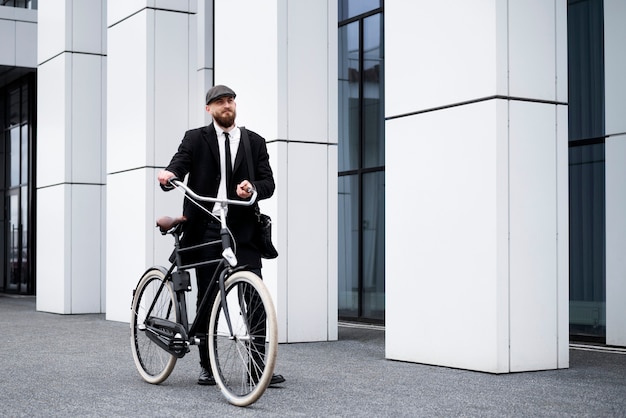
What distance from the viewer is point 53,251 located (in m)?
16.2

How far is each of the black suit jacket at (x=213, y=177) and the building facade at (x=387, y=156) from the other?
6.03ft

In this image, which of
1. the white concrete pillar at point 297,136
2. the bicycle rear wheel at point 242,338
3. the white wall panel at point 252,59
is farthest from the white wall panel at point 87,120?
the bicycle rear wheel at point 242,338

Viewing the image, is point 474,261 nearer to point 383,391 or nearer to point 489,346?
point 489,346

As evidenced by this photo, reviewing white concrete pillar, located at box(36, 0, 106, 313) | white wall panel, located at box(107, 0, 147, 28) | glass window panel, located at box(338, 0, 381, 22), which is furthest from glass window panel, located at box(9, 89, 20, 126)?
glass window panel, located at box(338, 0, 381, 22)

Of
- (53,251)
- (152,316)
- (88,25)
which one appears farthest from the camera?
(53,251)

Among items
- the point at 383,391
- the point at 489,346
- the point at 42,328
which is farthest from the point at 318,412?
the point at 42,328

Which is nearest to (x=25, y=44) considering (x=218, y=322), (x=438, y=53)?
(x=438, y=53)

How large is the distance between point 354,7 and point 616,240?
6.77 m

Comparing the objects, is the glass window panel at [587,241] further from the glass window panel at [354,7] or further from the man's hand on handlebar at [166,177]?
the man's hand on handlebar at [166,177]

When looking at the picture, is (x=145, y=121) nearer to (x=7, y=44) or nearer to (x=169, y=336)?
(x=169, y=336)

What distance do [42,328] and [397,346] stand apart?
606 centimetres

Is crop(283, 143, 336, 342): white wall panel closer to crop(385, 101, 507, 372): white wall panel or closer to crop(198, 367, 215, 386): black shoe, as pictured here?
crop(385, 101, 507, 372): white wall panel

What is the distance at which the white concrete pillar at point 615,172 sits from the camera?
10000 millimetres

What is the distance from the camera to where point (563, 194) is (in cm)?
786
